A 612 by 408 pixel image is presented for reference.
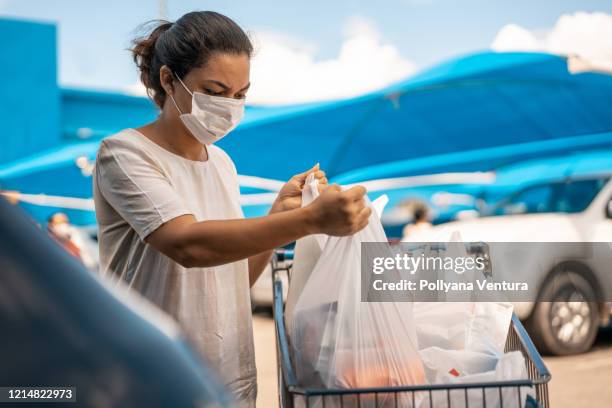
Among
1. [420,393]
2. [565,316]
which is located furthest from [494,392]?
[565,316]

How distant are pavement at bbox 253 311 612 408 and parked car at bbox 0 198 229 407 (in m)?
4.47

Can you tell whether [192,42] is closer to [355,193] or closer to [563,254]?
[355,193]

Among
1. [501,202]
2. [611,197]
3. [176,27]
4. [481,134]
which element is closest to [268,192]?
[481,134]

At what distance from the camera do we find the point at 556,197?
7.77 m

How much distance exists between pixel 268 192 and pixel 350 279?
13444 millimetres

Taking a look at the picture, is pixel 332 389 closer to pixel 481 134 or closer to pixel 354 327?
pixel 354 327

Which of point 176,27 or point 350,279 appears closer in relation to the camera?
point 350,279

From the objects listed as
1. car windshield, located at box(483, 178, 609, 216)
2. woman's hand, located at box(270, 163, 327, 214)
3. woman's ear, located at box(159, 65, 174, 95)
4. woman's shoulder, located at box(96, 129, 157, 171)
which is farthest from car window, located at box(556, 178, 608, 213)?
woman's shoulder, located at box(96, 129, 157, 171)

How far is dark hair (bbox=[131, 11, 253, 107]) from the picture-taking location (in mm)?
1956

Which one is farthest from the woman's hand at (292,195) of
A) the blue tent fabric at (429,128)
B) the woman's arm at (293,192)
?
the blue tent fabric at (429,128)

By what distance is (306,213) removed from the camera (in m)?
1.67

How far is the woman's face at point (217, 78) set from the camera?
1.97 meters

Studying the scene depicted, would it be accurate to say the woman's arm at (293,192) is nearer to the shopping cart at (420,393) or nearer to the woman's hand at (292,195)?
the woman's hand at (292,195)

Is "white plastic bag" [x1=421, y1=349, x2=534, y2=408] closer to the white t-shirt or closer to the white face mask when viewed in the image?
the white t-shirt
